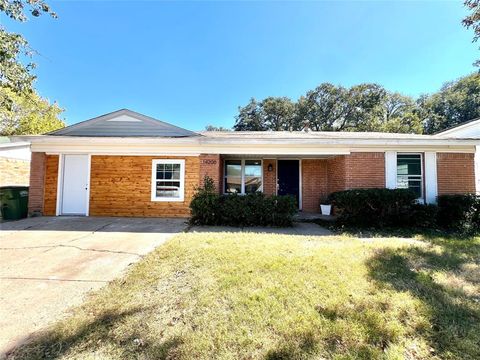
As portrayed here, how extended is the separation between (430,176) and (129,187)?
11438 mm

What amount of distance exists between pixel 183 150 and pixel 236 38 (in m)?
7.96

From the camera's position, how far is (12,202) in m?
8.85

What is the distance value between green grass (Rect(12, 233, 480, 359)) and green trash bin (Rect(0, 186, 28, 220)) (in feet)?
25.3

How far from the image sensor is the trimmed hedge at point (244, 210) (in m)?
7.81

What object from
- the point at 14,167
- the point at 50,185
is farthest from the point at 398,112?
the point at 14,167

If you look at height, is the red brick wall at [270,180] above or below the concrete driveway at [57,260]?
above

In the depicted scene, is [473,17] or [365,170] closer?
[473,17]

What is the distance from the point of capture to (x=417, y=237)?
6.76 meters

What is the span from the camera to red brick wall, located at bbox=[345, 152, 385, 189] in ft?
30.2

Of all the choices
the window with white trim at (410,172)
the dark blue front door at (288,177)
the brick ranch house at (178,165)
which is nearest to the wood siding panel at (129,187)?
the brick ranch house at (178,165)

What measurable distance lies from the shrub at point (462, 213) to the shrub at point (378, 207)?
1.33m

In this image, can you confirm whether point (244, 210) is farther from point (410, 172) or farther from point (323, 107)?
point (323, 107)

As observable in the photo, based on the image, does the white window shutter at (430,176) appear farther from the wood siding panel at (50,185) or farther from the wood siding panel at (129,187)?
the wood siding panel at (50,185)

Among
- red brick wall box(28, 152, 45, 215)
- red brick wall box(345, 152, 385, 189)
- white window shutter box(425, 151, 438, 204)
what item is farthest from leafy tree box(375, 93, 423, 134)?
red brick wall box(28, 152, 45, 215)
